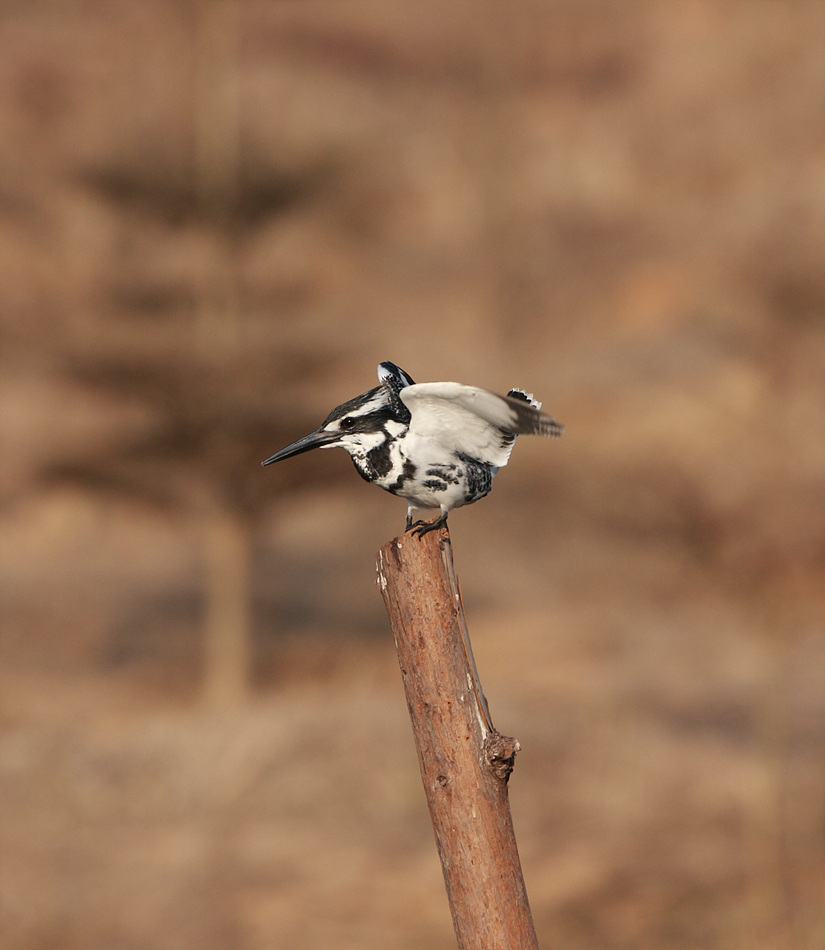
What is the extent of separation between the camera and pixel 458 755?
3.65 ft

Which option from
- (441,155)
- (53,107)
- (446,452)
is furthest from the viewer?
(441,155)

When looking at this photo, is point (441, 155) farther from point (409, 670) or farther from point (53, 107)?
point (409, 670)

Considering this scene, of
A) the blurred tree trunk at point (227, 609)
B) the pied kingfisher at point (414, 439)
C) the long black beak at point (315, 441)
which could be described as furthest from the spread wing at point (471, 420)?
the blurred tree trunk at point (227, 609)

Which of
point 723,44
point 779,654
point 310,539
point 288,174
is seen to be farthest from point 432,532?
point 723,44

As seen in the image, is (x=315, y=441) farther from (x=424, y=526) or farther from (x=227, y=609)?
(x=227, y=609)

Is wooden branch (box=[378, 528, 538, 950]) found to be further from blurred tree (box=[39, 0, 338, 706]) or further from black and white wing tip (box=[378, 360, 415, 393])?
blurred tree (box=[39, 0, 338, 706])

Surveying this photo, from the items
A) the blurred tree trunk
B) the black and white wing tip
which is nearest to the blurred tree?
the blurred tree trunk

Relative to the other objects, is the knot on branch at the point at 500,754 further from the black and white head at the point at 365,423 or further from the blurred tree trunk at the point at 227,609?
the blurred tree trunk at the point at 227,609

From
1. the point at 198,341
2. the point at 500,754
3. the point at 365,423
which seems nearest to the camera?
the point at 500,754

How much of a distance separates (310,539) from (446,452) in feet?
6.26

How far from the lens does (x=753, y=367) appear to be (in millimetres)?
3125

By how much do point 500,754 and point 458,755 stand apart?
0.06 metres

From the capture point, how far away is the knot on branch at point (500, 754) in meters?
1.09

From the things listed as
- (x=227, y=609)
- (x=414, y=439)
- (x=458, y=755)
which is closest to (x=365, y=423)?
(x=414, y=439)
